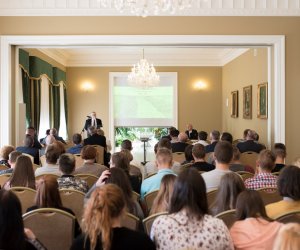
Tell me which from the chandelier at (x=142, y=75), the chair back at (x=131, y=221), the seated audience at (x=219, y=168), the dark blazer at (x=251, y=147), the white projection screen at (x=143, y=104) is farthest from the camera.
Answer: the white projection screen at (x=143, y=104)

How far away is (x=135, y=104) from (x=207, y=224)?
44.4 feet

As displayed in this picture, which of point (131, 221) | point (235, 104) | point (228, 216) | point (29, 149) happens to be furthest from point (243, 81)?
point (131, 221)

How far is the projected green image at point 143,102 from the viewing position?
51.5ft

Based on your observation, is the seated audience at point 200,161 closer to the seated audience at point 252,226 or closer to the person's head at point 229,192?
the person's head at point 229,192

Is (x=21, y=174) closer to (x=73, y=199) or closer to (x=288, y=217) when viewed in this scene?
(x=73, y=199)

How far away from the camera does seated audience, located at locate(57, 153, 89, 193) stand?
4121mm

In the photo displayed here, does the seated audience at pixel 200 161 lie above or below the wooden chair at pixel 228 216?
above

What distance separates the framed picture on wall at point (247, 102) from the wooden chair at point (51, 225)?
8994mm

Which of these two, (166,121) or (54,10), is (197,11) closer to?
(54,10)

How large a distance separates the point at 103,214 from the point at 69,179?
A: 213cm

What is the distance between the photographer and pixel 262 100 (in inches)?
403

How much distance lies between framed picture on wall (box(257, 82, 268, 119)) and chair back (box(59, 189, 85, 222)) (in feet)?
22.5

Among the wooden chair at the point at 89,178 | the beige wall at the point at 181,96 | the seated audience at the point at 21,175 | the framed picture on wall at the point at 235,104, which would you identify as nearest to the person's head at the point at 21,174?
the seated audience at the point at 21,175

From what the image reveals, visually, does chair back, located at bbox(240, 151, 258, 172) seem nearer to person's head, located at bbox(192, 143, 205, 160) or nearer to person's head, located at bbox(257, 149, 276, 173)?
person's head, located at bbox(192, 143, 205, 160)
